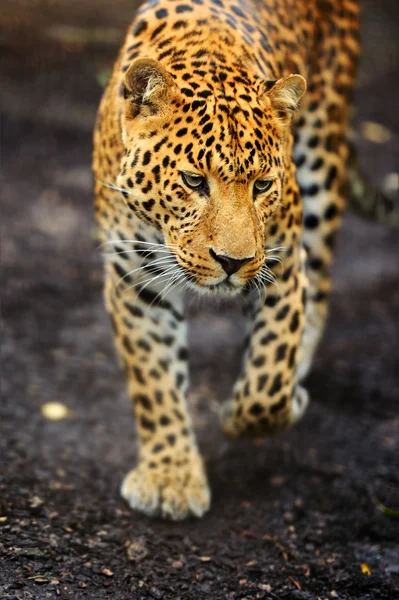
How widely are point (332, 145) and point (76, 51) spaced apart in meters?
7.62

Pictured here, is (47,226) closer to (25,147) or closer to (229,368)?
(25,147)

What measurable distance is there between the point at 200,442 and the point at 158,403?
1072mm

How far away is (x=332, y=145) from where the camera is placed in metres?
6.39

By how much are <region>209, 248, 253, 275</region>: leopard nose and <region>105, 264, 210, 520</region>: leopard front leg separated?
112cm

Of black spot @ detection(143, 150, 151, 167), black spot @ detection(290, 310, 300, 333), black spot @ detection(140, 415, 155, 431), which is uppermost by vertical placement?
black spot @ detection(143, 150, 151, 167)

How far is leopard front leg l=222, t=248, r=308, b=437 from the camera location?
5336 millimetres

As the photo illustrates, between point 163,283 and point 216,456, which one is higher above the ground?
point 163,283

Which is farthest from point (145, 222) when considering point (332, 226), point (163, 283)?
point (332, 226)

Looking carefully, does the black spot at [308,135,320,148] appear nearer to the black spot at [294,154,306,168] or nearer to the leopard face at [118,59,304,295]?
the black spot at [294,154,306,168]

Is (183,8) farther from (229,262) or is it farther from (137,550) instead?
(137,550)

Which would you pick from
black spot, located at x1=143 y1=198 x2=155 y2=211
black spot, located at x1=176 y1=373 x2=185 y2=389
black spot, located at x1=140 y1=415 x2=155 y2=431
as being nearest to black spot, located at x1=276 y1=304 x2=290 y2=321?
black spot, located at x1=176 y1=373 x2=185 y2=389

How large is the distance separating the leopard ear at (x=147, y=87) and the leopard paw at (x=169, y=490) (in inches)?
84.6

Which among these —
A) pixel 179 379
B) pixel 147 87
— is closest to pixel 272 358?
pixel 179 379

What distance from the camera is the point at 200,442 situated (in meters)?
6.52
